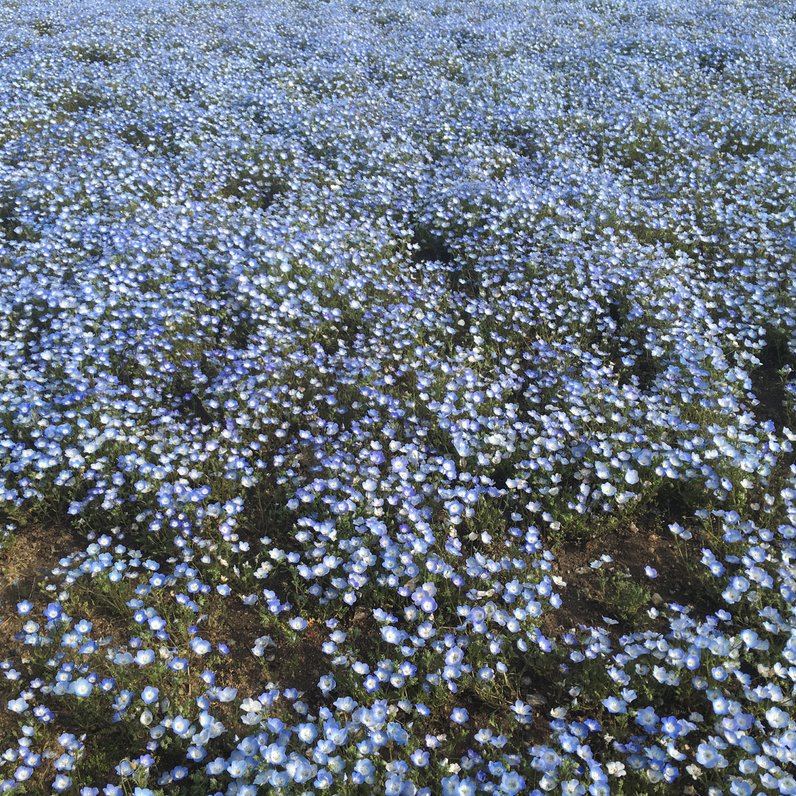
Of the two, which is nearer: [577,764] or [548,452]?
[577,764]

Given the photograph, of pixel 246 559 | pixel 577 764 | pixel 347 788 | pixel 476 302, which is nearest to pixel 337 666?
pixel 347 788

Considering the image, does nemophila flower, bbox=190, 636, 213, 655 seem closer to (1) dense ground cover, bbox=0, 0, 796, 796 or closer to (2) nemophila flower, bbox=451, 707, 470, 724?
(1) dense ground cover, bbox=0, 0, 796, 796

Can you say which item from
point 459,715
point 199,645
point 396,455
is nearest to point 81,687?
point 199,645

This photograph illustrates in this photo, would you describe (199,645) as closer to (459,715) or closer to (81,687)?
(81,687)

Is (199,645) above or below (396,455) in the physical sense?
below

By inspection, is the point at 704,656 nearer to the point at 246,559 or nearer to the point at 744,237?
the point at 246,559

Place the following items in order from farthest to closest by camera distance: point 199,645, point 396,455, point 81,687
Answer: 1. point 396,455
2. point 199,645
3. point 81,687

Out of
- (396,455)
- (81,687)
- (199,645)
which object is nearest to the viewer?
(81,687)

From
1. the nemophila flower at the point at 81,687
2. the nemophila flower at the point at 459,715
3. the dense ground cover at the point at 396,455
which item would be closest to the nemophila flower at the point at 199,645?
the dense ground cover at the point at 396,455
